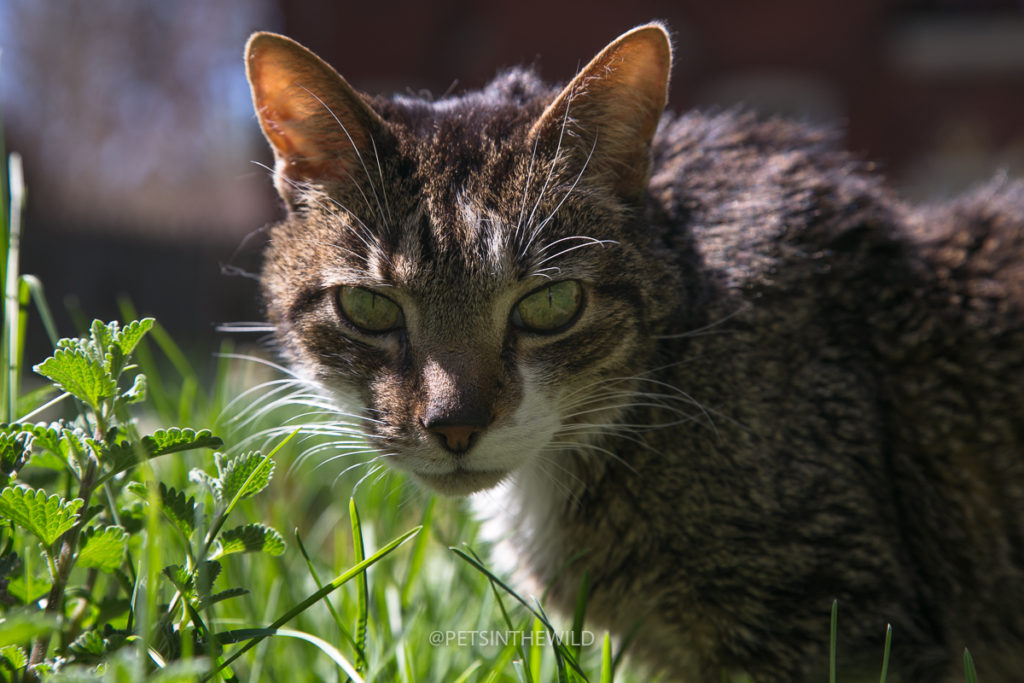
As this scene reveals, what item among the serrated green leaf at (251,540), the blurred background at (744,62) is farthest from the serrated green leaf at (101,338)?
the blurred background at (744,62)

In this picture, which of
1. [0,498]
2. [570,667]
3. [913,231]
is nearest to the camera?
[0,498]

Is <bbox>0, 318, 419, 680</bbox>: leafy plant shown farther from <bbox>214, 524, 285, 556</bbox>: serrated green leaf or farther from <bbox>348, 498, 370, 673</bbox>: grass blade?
<bbox>348, 498, 370, 673</bbox>: grass blade

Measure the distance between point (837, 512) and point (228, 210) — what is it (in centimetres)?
1685

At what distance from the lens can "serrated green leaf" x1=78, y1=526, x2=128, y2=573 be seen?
116 centimetres

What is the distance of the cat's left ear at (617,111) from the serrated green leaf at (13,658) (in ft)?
4.11

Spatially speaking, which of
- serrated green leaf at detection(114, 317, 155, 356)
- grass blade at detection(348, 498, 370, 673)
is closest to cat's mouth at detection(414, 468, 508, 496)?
grass blade at detection(348, 498, 370, 673)

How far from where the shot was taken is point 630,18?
33.1 feet

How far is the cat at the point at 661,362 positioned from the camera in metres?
1.58

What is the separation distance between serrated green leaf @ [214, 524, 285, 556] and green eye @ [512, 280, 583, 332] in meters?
0.63

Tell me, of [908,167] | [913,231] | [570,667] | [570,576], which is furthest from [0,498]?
[908,167]

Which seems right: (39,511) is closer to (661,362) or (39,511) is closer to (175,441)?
(175,441)

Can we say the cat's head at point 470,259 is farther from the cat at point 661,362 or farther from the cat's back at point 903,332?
the cat's back at point 903,332

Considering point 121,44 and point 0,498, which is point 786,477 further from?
point 121,44

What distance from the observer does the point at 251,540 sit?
1.21 m
